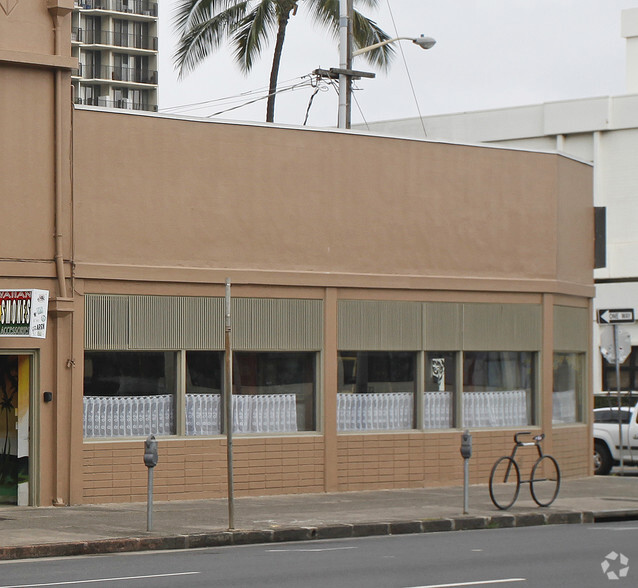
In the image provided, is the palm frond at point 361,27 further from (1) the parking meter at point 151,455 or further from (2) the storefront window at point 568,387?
(1) the parking meter at point 151,455

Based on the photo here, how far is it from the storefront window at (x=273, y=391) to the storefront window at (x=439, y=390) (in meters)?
2.21

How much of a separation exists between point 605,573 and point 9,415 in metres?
9.45

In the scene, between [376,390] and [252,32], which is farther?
[252,32]

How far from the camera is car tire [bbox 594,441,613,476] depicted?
2584 cm

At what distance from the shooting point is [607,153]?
1658 inches

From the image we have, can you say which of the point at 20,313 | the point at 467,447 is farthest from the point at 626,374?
the point at 20,313

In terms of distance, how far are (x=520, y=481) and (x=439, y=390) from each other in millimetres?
3348

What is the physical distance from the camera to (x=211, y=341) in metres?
19.1

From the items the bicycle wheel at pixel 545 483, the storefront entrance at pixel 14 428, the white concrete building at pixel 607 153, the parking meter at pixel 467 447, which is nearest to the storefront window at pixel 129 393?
the storefront entrance at pixel 14 428

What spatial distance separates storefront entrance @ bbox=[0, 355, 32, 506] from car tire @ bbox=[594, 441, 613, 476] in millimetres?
12989

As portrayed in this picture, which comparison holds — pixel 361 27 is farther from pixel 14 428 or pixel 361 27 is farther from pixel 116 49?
pixel 116 49

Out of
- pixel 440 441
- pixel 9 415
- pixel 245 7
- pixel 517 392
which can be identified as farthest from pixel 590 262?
pixel 245 7

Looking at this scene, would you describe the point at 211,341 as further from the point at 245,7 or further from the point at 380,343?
the point at 245,7

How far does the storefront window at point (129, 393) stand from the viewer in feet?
59.8
